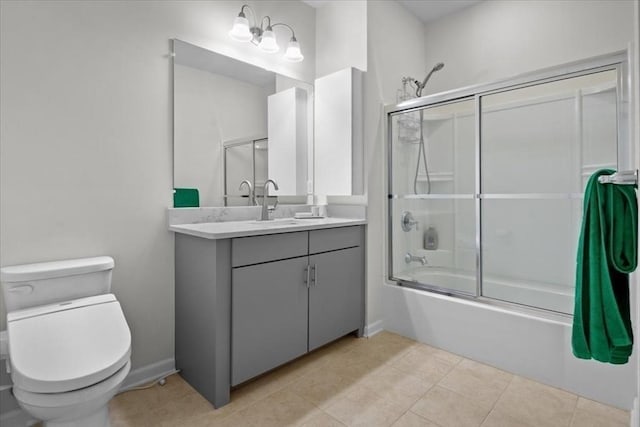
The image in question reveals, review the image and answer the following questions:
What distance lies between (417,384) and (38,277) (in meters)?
1.93

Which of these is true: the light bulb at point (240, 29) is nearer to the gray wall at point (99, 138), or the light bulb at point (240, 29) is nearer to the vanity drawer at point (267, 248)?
the gray wall at point (99, 138)

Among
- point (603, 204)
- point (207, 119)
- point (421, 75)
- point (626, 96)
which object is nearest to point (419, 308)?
point (603, 204)

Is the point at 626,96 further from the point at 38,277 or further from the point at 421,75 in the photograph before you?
the point at 38,277

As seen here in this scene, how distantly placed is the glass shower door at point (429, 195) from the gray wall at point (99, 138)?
156cm

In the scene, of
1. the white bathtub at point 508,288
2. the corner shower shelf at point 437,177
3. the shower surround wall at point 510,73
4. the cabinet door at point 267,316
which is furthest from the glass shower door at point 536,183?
the cabinet door at point 267,316

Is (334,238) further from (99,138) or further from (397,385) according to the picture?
(99,138)

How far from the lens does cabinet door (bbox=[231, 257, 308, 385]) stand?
1782mm

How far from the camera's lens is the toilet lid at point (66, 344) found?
3.80 feet

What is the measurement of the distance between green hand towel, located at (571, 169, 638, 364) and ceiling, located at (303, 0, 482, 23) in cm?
237

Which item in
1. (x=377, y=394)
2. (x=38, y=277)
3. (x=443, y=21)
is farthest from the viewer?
(x=443, y=21)

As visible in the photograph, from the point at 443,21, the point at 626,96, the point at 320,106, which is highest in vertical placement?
the point at 443,21

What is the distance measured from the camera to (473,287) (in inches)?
92.4

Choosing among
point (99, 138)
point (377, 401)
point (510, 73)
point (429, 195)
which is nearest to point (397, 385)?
point (377, 401)

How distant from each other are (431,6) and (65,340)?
3438 millimetres
